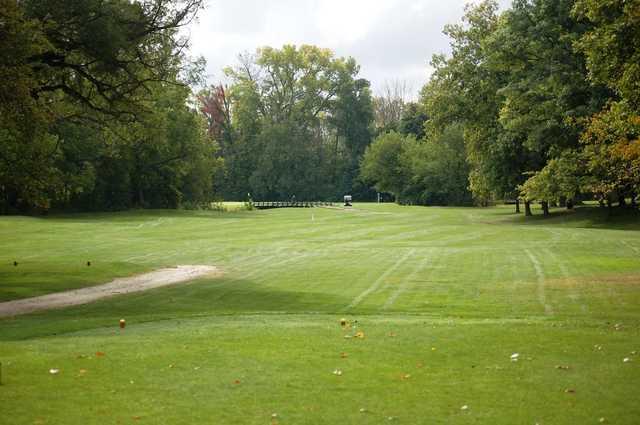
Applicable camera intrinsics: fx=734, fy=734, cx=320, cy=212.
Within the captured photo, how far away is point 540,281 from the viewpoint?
21.5 m

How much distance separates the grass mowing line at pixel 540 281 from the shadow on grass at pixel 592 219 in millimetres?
21687

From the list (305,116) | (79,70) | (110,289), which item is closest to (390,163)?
(305,116)

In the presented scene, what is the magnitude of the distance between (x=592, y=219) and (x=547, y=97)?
34.5 ft

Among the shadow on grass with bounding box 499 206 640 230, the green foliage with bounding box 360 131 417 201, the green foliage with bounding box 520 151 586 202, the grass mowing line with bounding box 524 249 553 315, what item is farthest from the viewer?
the green foliage with bounding box 360 131 417 201

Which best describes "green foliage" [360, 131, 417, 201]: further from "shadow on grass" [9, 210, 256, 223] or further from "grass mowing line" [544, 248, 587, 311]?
"grass mowing line" [544, 248, 587, 311]

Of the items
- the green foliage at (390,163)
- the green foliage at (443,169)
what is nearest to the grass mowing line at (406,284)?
the green foliage at (443,169)

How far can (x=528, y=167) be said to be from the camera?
56.7 m

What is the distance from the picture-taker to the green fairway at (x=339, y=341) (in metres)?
7.47

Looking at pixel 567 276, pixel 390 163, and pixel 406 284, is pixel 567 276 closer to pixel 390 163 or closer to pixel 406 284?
pixel 406 284

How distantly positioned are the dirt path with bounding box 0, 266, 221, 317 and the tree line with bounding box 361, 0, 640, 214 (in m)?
14.6

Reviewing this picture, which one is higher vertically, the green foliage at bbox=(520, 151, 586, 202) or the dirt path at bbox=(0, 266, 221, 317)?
the green foliage at bbox=(520, 151, 586, 202)

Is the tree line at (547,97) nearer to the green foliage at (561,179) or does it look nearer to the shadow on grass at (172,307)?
the green foliage at (561,179)

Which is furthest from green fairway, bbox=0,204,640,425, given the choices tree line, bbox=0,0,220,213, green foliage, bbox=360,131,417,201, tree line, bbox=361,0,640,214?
green foliage, bbox=360,131,417,201

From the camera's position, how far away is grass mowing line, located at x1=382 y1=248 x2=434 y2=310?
18.2 metres
